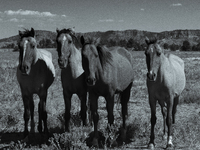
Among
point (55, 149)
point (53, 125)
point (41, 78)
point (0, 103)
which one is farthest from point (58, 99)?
point (55, 149)

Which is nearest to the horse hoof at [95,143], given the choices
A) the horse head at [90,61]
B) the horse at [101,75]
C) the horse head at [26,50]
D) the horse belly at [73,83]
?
the horse at [101,75]

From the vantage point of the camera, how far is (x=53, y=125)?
7.56 metres

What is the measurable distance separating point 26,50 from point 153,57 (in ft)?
9.20

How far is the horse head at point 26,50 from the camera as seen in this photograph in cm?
563

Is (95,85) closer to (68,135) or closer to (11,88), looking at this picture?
(68,135)

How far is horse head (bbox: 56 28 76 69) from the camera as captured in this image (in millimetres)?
5473

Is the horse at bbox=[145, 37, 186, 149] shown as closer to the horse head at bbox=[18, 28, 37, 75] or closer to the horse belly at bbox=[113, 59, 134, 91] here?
the horse belly at bbox=[113, 59, 134, 91]

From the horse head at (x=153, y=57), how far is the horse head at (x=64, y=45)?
1712 millimetres

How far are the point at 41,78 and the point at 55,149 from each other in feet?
5.78

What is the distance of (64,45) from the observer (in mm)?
5535

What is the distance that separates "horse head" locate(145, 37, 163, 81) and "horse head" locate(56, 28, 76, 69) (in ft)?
5.62

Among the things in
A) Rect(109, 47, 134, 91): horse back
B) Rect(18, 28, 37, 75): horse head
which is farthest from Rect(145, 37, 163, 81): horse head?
Rect(18, 28, 37, 75): horse head

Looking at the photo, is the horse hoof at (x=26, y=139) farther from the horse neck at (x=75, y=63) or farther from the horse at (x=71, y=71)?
the horse neck at (x=75, y=63)

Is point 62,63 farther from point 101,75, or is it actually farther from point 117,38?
point 117,38
